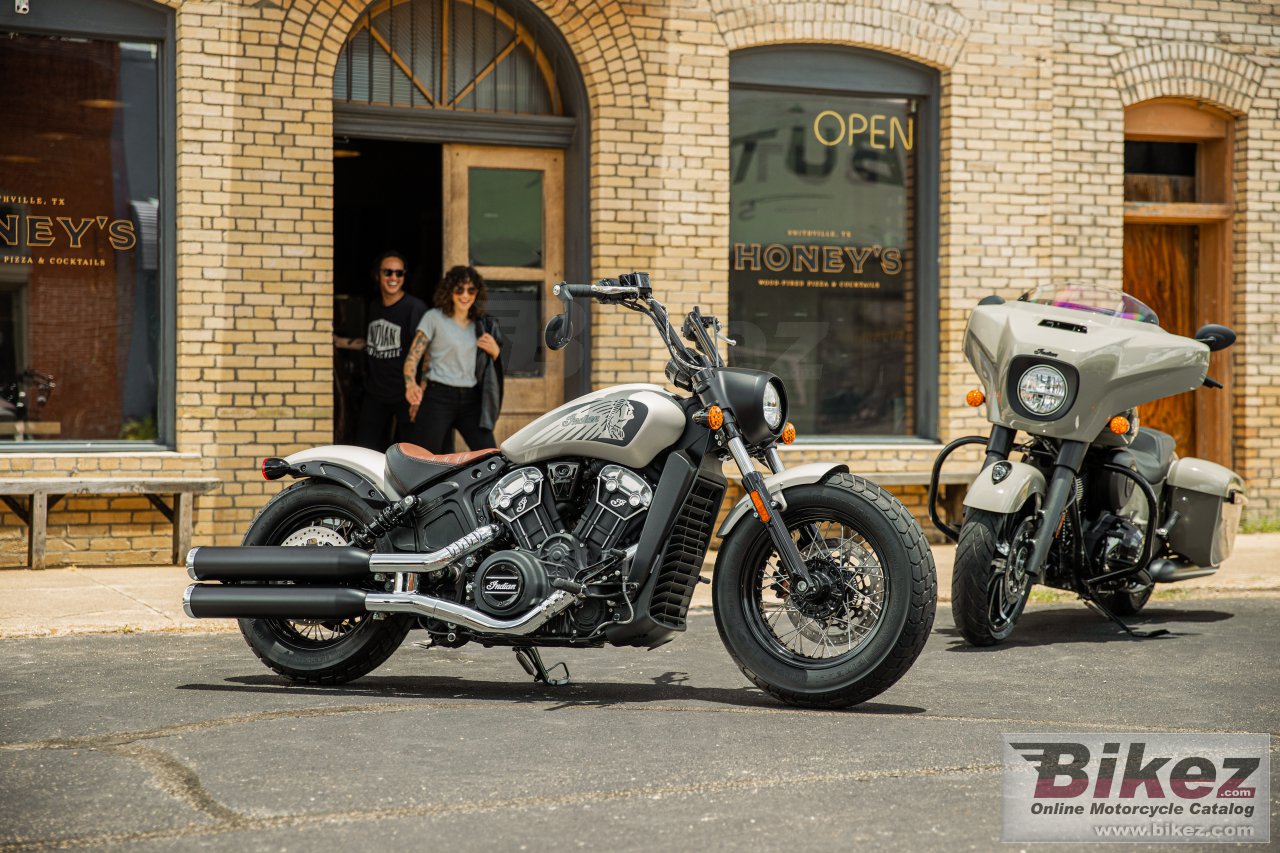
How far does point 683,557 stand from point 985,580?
1.82 meters

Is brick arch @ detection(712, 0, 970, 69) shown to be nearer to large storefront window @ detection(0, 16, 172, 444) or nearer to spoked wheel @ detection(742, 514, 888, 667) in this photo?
large storefront window @ detection(0, 16, 172, 444)

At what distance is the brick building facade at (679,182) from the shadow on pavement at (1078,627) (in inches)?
127

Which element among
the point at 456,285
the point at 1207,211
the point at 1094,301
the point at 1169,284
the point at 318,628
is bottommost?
the point at 318,628

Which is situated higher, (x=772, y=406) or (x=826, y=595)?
(x=772, y=406)

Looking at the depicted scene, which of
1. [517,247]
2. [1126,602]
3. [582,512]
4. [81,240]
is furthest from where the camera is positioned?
[517,247]

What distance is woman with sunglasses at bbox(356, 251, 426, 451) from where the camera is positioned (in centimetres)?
1044

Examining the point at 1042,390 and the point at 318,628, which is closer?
the point at 318,628

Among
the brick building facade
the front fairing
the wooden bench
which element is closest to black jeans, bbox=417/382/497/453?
the brick building facade

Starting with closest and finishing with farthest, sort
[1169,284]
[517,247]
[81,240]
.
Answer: [81,240] < [517,247] < [1169,284]

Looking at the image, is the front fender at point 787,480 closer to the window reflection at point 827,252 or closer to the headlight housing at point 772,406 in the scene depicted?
the headlight housing at point 772,406

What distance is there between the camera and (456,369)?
33.2 feet

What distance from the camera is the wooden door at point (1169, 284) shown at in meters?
12.7

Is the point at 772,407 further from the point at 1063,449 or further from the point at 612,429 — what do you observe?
the point at 1063,449

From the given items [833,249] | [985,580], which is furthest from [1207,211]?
[985,580]
